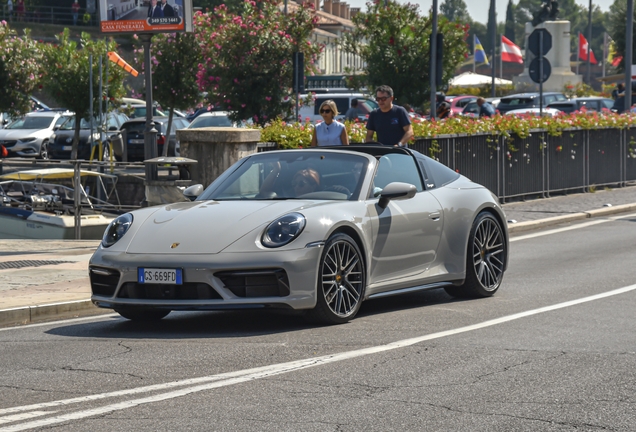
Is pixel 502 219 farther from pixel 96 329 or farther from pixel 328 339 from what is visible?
pixel 96 329

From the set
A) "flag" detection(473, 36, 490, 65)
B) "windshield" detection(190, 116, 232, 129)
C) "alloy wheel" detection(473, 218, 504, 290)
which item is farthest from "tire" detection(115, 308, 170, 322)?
"flag" detection(473, 36, 490, 65)

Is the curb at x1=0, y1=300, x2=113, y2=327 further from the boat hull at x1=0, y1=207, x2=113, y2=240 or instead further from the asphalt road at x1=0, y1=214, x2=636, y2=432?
the boat hull at x1=0, y1=207, x2=113, y2=240

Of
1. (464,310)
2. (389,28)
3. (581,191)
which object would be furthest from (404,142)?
(389,28)

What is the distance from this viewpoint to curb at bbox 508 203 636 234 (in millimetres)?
17147

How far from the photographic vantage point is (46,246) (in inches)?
587

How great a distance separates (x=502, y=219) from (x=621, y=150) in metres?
15.1

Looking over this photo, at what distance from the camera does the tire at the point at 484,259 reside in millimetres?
9945

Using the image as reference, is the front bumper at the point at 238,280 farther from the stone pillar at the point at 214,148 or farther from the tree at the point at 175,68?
the tree at the point at 175,68

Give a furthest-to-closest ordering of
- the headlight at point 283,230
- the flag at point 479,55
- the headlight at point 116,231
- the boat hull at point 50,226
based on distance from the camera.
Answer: the flag at point 479,55, the boat hull at point 50,226, the headlight at point 116,231, the headlight at point 283,230

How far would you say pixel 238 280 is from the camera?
802cm

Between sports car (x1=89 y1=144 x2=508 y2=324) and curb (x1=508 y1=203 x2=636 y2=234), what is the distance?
694cm

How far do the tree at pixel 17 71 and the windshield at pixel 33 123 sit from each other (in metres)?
0.33

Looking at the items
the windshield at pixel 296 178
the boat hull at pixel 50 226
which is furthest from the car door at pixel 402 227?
the boat hull at pixel 50 226

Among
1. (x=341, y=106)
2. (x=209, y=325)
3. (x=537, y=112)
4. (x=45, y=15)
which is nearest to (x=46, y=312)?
(x=209, y=325)
